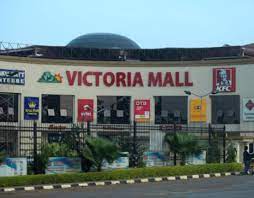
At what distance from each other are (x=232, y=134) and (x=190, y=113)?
4.73 metres

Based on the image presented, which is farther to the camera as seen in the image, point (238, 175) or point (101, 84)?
point (101, 84)

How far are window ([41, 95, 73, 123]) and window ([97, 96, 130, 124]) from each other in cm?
294

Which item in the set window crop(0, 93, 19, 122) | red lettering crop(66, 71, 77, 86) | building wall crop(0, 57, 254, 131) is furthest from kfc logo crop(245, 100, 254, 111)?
window crop(0, 93, 19, 122)

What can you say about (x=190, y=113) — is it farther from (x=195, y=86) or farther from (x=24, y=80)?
(x=24, y=80)

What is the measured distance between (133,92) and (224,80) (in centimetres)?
883

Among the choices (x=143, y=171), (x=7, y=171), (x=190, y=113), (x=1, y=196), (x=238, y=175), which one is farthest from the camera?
(x=190, y=113)

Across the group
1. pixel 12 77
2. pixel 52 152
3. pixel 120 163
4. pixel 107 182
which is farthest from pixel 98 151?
pixel 12 77

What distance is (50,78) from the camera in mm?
55844

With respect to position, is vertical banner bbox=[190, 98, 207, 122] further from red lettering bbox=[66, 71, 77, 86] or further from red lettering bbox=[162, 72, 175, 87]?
red lettering bbox=[66, 71, 77, 86]

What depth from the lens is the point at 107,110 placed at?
58.8 meters

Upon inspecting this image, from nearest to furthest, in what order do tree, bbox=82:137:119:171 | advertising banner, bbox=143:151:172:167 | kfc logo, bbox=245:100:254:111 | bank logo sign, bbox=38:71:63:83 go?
tree, bbox=82:137:119:171
advertising banner, bbox=143:151:172:167
kfc logo, bbox=245:100:254:111
bank logo sign, bbox=38:71:63:83

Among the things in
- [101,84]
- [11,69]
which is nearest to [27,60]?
[11,69]

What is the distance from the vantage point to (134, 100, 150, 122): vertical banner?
57.4 metres

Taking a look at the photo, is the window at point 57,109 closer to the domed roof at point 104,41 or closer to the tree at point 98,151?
the domed roof at point 104,41
